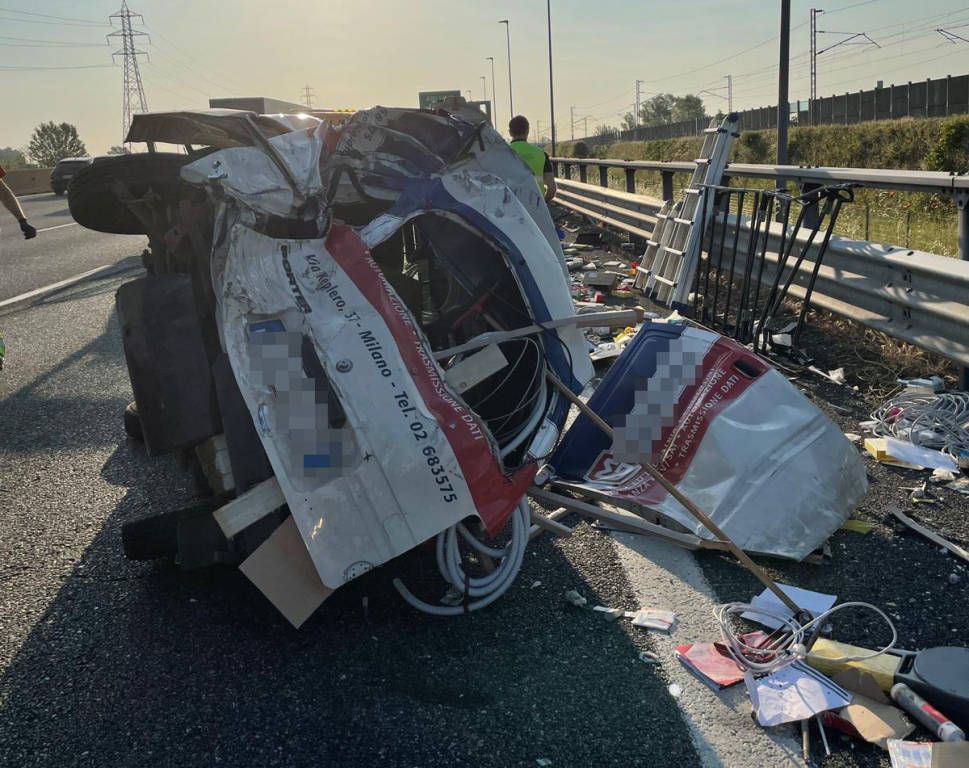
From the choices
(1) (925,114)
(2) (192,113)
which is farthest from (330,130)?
(1) (925,114)

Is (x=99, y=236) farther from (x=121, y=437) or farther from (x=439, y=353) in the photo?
(x=439, y=353)

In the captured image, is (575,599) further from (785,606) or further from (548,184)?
(548,184)

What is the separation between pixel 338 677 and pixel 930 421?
3514mm

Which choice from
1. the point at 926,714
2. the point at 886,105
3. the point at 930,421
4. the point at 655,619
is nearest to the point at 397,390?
the point at 655,619

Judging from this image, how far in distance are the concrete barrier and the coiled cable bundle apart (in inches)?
1521

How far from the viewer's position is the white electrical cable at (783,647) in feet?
9.39

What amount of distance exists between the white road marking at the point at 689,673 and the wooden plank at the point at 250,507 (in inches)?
56.1

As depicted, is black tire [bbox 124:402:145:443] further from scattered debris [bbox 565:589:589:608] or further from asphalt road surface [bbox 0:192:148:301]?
asphalt road surface [bbox 0:192:148:301]

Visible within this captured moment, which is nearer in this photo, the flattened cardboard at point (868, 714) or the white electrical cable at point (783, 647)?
the flattened cardboard at point (868, 714)

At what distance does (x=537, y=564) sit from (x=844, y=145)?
32.3m

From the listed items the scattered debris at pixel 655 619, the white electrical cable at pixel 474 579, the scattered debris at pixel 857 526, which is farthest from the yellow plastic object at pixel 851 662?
the white electrical cable at pixel 474 579

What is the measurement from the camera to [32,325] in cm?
901

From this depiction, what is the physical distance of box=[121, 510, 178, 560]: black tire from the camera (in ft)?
11.5

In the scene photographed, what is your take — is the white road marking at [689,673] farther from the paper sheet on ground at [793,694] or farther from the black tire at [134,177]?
the black tire at [134,177]
